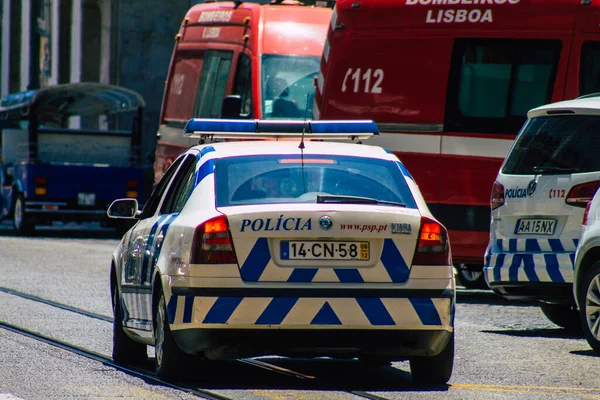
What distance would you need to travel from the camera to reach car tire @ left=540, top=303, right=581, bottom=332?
472 inches

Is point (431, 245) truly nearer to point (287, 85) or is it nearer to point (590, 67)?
point (590, 67)

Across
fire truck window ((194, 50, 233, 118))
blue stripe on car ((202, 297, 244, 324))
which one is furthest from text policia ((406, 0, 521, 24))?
blue stripe on car ((202, 297, 244, 324))

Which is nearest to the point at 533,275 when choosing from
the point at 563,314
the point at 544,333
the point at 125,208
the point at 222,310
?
the point at 544,333

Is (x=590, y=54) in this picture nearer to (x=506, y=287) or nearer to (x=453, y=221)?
(x=453, y=221)

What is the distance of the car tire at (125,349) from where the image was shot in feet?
30.3

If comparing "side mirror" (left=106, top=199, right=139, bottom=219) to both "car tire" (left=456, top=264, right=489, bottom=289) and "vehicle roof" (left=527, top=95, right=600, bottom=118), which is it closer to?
"vehicle roof" (left=527, top=95, right=600, bottom=118)

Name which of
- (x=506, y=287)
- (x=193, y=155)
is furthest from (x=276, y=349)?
(x=506, y=287)

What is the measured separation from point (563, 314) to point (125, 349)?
4209 mm

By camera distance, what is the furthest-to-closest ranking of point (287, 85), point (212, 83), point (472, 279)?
point (212, 83) < point (287, 85) < point (472, 279)

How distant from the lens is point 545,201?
11023 mm

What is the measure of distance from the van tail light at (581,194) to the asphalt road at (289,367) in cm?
103

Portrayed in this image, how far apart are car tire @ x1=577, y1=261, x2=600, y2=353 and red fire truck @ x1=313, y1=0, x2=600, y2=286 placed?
383 cm

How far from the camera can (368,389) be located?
798cm

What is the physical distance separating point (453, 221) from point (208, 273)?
670cm
